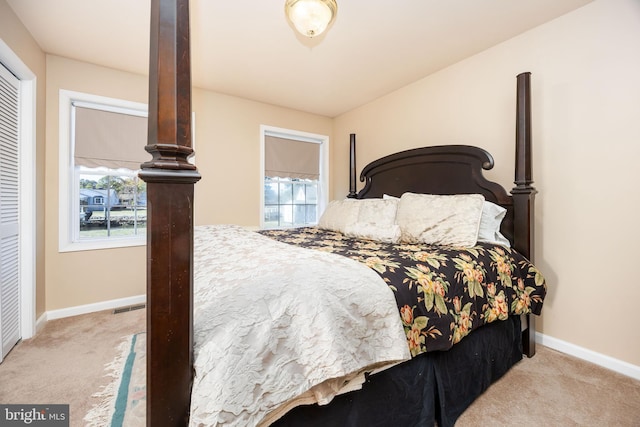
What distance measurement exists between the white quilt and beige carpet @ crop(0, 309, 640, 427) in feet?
2.77

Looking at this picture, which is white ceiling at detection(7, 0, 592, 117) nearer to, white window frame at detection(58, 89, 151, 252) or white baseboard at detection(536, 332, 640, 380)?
white window frame at detection(58, 89, 151, 252)

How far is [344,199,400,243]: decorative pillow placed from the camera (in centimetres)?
212

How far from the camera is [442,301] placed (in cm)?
134

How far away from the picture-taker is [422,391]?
1308 millimetres

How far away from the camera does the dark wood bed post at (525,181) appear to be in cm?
201

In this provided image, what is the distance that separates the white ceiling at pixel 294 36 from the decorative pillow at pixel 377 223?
1363mm

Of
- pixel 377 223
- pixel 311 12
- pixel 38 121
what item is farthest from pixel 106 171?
pixel 377 223

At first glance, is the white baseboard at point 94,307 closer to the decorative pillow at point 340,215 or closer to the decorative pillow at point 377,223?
the decorative pillow at point 340,215

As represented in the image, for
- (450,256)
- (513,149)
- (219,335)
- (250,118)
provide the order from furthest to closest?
1. (250,118)
2. (513,149)
3. (450,256)
4. (219,335)

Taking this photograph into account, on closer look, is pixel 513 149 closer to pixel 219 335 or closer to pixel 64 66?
pixel 219 335

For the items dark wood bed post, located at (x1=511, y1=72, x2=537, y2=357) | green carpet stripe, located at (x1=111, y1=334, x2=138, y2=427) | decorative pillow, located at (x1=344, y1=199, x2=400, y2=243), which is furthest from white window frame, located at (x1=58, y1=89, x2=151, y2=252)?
dark wood bed post, located at (x1=511, y1=72, x2=537, y2=357)

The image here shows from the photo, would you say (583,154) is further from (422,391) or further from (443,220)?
(422,391)

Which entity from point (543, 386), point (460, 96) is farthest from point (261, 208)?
point (543, 386)

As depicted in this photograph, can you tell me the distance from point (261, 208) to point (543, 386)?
314cm
